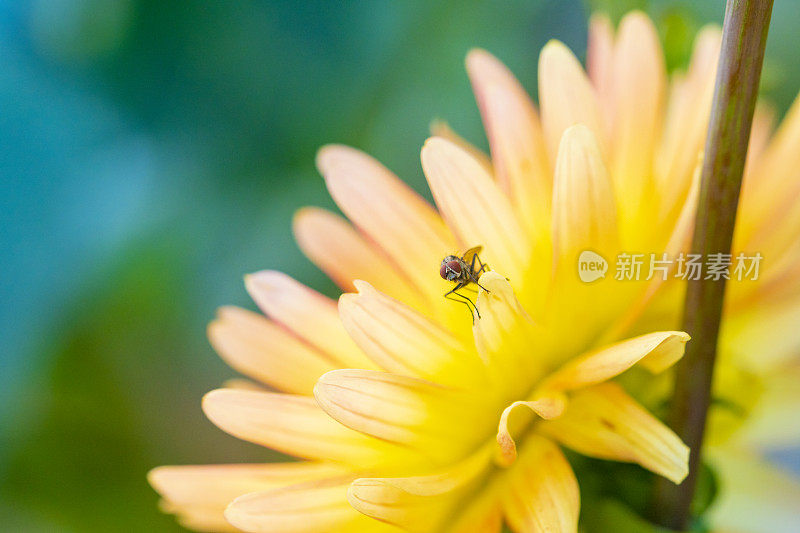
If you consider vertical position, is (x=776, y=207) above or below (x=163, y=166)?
below

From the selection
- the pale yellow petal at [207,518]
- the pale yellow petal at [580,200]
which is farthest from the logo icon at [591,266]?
the pale yellow petal at [207,518]

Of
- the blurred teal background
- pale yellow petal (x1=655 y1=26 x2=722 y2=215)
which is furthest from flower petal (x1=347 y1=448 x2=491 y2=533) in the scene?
the blurred teal background

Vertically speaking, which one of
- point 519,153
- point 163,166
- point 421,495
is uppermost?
point 163,166

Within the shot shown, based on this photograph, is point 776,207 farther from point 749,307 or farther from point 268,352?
point 268,352

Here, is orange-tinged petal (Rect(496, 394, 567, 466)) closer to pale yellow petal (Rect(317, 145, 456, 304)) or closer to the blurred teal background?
pale yellow petal (Rect(317, 145, 456, 304))

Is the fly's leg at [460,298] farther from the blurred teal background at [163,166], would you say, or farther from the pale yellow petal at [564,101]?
the blurred teal background at [163,166]

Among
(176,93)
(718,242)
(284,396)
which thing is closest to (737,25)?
(718,242)

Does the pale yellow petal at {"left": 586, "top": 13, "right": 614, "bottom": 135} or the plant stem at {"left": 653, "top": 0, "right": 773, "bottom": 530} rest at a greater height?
the pale yellow petal at {"left": 586, "top": 13, "right": 614, "bottom": 135}

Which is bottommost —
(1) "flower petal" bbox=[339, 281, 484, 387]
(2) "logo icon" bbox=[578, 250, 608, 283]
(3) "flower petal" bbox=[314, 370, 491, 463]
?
(3) "flower petal" bbox=[314, 370, 491, 463]

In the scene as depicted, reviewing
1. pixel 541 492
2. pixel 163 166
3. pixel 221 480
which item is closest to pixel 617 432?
pixel 541 492
